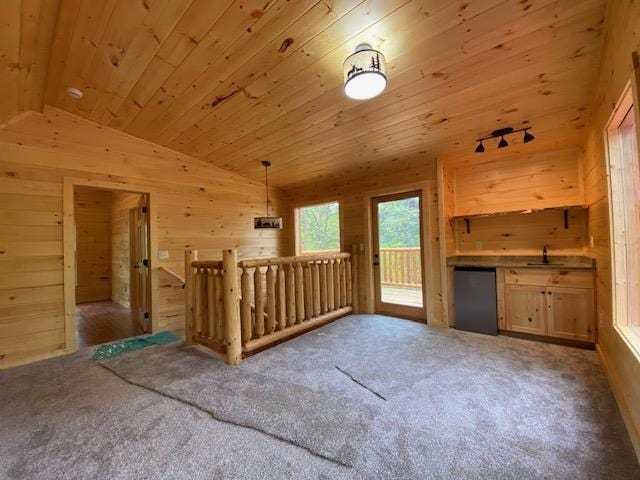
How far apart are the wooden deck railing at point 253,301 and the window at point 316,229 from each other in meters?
1.09

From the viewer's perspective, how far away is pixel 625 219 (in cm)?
205

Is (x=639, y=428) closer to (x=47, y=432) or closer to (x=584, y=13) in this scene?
(x=584, y=13)

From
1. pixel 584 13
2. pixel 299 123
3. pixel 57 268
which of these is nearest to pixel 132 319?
pixel 57 268

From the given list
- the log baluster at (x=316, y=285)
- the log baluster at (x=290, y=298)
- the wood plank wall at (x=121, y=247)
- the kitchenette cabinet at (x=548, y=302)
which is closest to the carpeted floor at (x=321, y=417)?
the kitchenette cabinet at (x=548, y=302)

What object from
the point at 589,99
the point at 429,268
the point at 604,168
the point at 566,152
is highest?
the point at 589,99

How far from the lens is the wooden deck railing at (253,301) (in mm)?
2830

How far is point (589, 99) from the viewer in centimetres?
252

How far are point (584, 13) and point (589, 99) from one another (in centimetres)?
110

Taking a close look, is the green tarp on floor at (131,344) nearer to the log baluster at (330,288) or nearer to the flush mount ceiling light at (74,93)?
the log baluster at (330,288)

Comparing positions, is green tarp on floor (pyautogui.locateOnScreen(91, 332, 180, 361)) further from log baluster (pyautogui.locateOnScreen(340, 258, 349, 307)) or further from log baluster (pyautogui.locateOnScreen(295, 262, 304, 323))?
log baluster (pyautogui.locateOnScreen(340, 258, 349, 307))

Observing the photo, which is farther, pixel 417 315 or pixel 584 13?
pixel 417 315

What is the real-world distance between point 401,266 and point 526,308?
5.44ft

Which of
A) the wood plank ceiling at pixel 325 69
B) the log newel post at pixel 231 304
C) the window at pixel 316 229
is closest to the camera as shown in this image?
the wood plank ceiling at pixel 325 69

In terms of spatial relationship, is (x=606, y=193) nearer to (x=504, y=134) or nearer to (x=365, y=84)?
(x=504, y=134)
